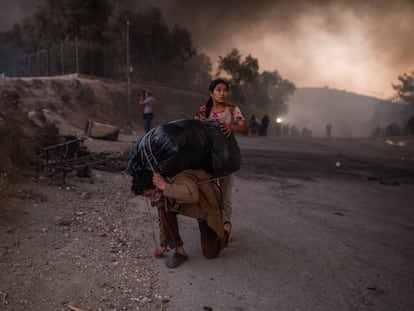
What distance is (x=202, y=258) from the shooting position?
4066 mm

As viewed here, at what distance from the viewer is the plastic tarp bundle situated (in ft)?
10.9

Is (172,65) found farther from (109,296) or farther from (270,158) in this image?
(109,296)

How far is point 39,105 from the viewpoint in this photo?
2000cm

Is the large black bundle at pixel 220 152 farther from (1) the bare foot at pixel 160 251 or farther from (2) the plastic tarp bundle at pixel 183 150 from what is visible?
(1) the bare foot at pixel 160 251

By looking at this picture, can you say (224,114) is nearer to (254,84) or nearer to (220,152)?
(220,152)

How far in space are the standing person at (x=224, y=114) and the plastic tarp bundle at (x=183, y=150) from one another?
280mm

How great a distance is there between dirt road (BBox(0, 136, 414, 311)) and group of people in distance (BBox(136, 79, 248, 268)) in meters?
0.24

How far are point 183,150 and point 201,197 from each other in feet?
Answer: 1.76

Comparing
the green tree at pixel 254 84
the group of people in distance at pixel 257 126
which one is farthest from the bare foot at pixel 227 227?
the green tree at pixel 254 84

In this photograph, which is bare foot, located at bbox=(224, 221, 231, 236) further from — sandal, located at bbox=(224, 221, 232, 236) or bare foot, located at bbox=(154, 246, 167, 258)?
bare foot, located at bbox=(154, 246, 167, 258)

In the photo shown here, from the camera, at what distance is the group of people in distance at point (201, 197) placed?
3383 millimetres

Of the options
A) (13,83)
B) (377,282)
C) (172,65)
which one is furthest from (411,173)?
(172,65)

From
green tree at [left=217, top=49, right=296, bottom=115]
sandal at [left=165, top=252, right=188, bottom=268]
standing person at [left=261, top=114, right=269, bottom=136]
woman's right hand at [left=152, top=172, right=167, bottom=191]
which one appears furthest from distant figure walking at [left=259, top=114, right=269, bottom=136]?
woman's right hand at [left=152, top=172, right=167, bottom=191]

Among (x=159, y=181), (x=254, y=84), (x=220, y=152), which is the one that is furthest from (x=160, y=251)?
(x=254, y=84)
